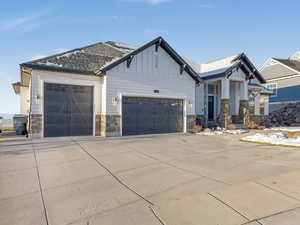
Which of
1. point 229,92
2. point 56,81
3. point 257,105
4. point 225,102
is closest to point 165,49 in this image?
point 225,102

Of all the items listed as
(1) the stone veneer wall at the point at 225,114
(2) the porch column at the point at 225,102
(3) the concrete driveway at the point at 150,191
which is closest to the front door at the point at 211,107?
(1) the stone veneer wall at the point at 225,114

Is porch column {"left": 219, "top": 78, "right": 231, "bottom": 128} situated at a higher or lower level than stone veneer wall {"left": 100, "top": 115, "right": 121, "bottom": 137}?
higher

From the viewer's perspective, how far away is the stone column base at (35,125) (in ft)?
34.8

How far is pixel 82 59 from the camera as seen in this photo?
41.5ft

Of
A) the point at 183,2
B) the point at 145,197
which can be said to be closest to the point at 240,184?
the point at 145,197

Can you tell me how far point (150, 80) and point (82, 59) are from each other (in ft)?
15.5

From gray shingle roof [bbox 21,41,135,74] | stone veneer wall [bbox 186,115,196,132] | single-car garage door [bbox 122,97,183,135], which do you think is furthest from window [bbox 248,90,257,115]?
gray shingle roof [bbox 21,41,135,74]

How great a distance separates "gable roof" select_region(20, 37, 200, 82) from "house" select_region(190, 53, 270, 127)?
242 centimetres

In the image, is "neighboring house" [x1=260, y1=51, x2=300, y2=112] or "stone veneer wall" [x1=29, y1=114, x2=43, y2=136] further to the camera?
"neighboring house" [x1=260, y1=51, x2=300, y2=112]

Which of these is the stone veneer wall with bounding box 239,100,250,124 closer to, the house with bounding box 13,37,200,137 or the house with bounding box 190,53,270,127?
the house with bounding box 190,53,270,127

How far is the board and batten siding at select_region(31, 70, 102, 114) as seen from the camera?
421 inches

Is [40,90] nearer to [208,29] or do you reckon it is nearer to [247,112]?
[208,29]

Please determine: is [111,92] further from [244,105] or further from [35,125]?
[244,105]

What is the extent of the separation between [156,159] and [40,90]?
8.31m
